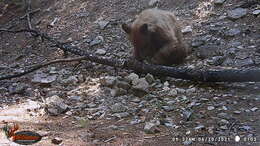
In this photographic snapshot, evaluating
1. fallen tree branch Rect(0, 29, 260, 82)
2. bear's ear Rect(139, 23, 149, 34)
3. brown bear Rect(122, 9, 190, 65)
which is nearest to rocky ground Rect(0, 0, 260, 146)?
fallen tree branch Rect(0, 29, 260, 82)

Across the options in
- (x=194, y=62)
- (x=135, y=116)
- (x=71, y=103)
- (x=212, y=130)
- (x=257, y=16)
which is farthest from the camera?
(x=257, y=16)

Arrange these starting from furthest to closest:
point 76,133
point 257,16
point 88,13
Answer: point 88,13 → point 257,16 → point 76,133

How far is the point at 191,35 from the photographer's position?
7.95m

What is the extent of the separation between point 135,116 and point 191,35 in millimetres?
3192

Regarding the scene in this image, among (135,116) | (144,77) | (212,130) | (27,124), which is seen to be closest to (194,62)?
(144,77)

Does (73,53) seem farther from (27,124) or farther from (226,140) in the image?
(226,140)

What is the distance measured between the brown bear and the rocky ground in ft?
1.03

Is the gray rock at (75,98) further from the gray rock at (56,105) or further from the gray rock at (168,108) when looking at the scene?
the gray rock at (168,108)

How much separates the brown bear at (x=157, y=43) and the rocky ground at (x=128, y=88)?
12.4 inches

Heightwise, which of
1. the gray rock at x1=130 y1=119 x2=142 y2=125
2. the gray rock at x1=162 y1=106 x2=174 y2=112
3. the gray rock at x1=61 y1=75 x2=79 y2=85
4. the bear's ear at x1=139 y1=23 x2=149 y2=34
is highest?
the bear's ear at x1=139 y1=23 x2=149 y2=34

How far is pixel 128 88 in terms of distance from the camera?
6.27 meters

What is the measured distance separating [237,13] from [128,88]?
305 centimetres

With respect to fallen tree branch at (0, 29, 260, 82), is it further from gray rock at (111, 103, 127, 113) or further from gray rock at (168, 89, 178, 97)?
gray rock at (111, 103, 127, 113)

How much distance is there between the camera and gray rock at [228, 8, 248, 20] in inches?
306
